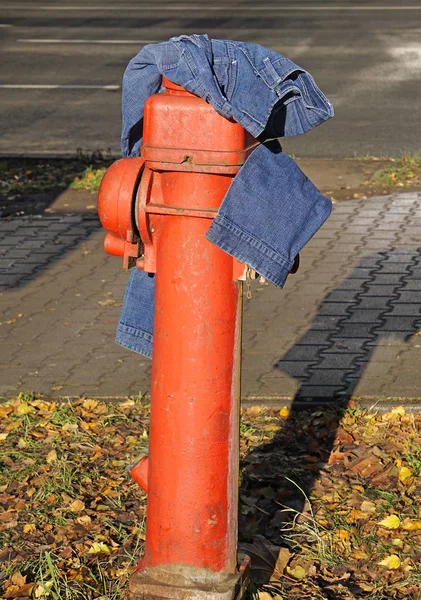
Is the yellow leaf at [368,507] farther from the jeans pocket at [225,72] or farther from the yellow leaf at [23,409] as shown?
the jeans pocket at [225,72]

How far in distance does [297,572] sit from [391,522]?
43 centimetres

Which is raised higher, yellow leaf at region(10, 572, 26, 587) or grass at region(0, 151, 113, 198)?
yellow leaf at region(10, 572, 26, 587)

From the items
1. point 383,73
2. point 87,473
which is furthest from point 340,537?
point 383,73

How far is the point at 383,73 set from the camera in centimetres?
1489

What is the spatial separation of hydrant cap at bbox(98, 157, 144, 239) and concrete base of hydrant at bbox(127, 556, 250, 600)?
0.93 m

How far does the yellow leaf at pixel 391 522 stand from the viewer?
352 centimetres

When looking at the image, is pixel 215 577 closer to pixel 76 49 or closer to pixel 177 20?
pixel 76 49

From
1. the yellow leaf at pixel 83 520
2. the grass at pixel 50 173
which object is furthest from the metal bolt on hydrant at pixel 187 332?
the grass at pixel 50 173

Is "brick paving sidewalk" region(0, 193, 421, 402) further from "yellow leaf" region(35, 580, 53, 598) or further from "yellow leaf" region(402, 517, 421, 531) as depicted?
"yellow leaf" region(35, 580, 53, 598)

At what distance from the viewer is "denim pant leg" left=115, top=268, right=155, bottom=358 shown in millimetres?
3033

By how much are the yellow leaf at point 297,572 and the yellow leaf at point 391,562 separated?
260 millimetres

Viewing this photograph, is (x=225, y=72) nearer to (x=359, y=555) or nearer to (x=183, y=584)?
(x=183, y=584)

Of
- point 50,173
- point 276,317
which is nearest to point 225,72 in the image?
point 276,317

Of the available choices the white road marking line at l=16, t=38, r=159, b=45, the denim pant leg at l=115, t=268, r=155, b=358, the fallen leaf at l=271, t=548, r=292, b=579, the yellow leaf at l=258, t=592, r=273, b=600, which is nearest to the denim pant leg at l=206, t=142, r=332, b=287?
the denim pant leg at l=115, t=268, r=155, b=358
